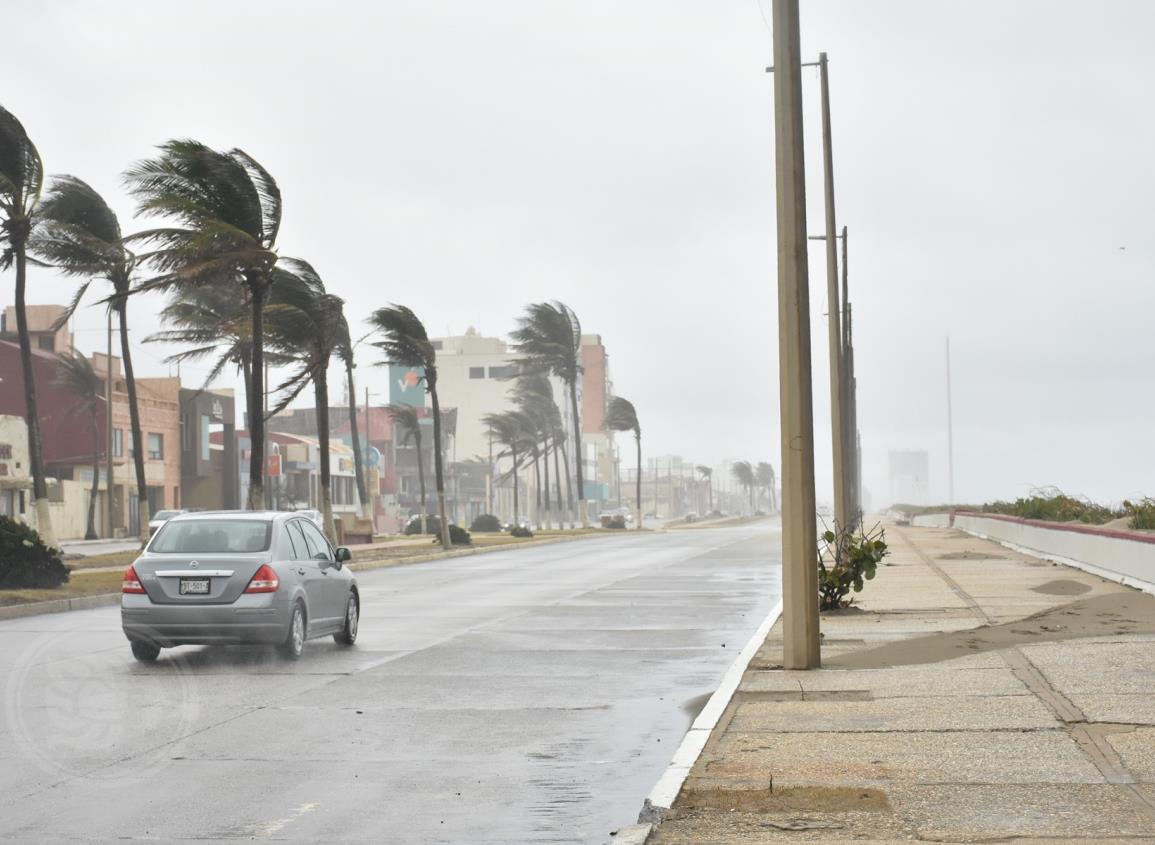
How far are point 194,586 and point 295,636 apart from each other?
114cm

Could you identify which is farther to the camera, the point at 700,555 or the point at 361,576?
the point at 700,555

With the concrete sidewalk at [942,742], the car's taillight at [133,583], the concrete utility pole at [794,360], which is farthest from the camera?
the car's taillight at [133,583]

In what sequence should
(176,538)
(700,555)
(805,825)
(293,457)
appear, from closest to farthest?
(805,825)
(176,538)
(700,555)
(293,457)

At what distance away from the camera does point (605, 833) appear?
7.82 metres

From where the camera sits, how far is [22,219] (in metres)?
37.3

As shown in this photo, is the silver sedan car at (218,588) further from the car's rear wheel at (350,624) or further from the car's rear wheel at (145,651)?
the car's rear wheel at (350,624)

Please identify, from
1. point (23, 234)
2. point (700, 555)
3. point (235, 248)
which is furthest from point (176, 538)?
point (700, 555)

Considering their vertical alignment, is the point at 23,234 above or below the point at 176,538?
above

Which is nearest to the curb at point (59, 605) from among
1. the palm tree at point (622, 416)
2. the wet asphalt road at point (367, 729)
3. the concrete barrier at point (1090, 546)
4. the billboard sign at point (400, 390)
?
the wet asphalt road at point (367, 729)

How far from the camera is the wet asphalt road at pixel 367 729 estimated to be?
324 inches

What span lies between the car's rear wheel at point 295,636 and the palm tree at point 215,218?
1951 cm

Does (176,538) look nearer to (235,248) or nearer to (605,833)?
(605,833)

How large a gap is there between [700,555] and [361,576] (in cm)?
1296

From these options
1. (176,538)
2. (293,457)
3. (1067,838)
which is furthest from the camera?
(293,457)
